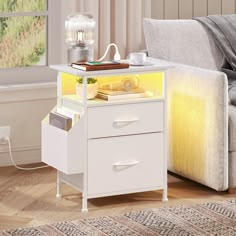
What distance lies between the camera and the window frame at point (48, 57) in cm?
454

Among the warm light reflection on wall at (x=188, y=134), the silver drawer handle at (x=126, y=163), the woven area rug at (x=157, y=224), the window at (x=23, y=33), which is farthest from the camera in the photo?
the window at (x=23, y=33)

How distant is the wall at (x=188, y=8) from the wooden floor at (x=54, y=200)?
3.47ft

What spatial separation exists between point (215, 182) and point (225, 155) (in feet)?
0.46

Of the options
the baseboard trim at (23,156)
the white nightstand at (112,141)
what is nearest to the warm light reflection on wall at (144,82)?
the white nightstand at (112,141)

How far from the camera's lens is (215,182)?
398 cm

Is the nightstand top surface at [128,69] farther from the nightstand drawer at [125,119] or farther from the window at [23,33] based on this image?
the window at [23,33]

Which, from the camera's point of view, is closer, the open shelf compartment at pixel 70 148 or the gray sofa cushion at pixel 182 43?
the open shelf compartment at pixel 70 148

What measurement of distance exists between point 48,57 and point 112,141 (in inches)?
40.8

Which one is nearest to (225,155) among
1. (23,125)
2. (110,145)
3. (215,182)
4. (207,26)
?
(215,182)

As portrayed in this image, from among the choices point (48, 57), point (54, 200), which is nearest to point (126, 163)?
point (54, 200)

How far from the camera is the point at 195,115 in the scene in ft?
13.2

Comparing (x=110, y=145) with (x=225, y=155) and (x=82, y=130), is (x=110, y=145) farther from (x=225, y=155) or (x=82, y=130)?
(x=225, y=155)

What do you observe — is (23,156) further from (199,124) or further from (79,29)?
(199,124)

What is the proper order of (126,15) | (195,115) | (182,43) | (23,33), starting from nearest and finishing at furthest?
1. (195,115)
2. (182,43)
3. (23,33)
4. (126,15)
